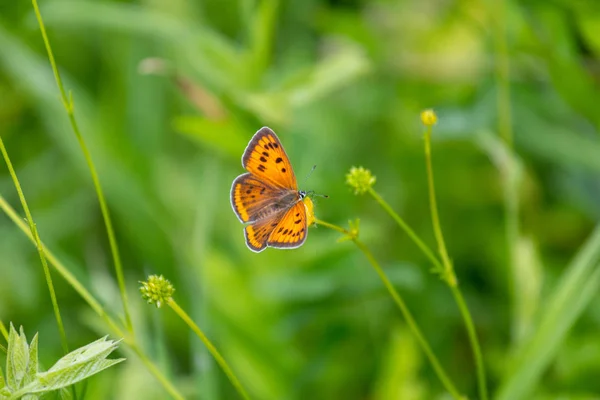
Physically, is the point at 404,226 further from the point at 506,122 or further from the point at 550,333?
the point at 506,122

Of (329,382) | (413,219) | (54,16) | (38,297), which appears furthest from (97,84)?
(329,382)

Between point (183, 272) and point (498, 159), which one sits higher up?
point (183, 272)

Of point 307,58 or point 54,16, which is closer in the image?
point 54,16

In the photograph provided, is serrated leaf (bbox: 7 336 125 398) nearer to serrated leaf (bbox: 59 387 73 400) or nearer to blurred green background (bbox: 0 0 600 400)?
serrated leaf (bbox: 59 387 73 400)

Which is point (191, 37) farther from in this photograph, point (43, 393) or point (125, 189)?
point (43, 393)

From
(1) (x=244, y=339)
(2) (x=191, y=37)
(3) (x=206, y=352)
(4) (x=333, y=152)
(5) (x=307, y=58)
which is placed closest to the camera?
(3) (x=206, y=352)

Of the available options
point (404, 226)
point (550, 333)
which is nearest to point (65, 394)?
point (404, 226)
